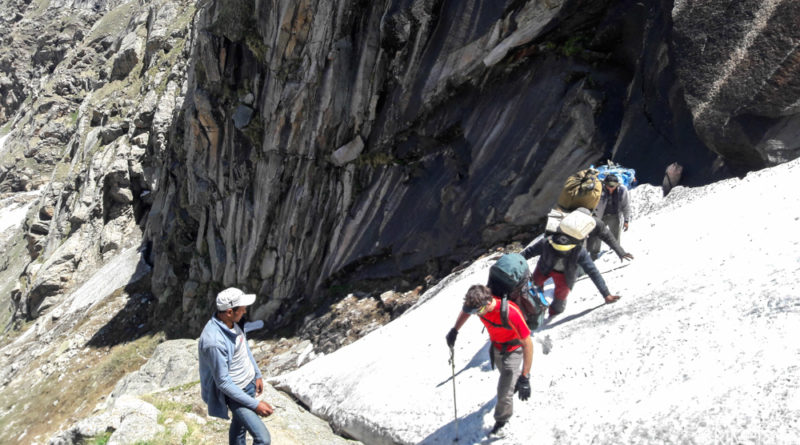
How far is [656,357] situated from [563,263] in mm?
1794

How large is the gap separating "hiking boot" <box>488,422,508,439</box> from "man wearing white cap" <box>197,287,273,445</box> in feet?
8.78

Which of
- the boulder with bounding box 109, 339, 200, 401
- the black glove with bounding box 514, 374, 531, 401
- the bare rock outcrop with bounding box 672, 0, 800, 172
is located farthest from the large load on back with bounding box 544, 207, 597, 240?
the boulder with bounding box 109, 339, 200, 401

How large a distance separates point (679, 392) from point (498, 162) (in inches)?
392

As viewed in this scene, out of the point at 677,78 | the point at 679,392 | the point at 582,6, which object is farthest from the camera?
the point at 582,6

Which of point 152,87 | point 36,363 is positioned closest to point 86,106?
point 152,87

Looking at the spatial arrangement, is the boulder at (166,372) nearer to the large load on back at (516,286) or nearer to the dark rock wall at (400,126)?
the dark rock wall at (400,126)

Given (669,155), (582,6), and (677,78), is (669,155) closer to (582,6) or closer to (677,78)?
(677,78)

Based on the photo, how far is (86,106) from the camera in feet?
173

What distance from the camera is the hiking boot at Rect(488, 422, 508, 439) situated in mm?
5852

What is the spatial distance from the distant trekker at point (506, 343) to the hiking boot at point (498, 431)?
52mm

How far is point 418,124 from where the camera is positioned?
16.6 meters

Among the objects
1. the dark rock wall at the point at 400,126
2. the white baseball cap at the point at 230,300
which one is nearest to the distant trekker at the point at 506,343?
the white baseball cap at the point at 230,300

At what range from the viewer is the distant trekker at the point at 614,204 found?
27.5 ft

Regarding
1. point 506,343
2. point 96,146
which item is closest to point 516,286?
point 506,343
